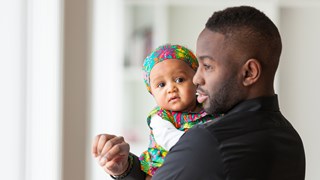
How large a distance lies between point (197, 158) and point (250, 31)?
304mm

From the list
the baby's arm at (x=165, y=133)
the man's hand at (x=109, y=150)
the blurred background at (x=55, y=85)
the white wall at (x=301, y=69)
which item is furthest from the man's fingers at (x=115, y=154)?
the white wall at (x=301, y=69)

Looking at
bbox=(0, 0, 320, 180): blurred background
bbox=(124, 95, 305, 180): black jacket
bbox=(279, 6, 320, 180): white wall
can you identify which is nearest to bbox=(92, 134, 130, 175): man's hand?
bbox=(124, 95, 305, 180): black jacket

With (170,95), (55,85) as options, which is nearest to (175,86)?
(170,95)

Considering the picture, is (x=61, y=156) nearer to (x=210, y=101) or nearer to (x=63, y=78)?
(x=63, y=78)

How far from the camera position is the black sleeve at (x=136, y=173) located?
1.58 m

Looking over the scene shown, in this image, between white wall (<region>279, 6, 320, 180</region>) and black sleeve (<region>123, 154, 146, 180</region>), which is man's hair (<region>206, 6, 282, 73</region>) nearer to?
black sleeve (<region>123, 154, 146, 180</region>)

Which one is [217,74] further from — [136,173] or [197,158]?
[136,173]

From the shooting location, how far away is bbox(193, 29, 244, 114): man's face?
1.25m

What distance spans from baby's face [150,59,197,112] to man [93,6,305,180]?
0.28 metres

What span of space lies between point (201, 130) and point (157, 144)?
0.42 metres

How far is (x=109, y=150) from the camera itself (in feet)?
4.71

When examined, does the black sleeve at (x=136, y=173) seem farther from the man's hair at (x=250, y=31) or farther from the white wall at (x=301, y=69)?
the white wall at (x=301, y=69)

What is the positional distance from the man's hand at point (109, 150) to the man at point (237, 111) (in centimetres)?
20

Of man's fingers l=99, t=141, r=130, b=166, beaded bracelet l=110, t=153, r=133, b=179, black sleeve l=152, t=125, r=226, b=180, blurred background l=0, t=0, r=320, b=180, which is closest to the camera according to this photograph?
black sleeve l=152, t=125, r=226, b=180
